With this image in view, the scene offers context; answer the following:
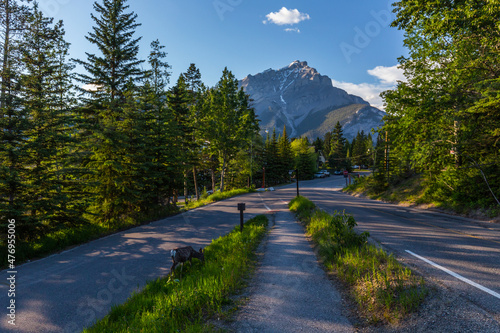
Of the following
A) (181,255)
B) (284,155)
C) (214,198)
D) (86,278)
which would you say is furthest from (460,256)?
(284,155)

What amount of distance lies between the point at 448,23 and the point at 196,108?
26565mm

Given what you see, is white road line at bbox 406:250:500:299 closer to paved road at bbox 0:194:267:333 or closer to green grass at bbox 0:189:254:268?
paved road at bbox 0:194:267:333

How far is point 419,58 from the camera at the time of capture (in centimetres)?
1376

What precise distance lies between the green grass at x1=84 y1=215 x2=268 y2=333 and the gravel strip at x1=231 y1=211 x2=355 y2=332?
474 millimetres

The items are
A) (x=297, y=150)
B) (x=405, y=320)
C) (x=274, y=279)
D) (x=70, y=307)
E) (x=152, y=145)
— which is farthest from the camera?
(x=297, y=150)

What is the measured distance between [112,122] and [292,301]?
11.5 metres

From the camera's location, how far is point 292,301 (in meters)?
4.07

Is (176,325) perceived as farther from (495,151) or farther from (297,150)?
(297,150)

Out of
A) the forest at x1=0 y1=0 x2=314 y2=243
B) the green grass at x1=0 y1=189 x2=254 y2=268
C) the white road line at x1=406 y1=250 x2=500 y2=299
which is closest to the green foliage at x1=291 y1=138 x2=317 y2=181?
the forest at x1=0 y1=0 x2=314 y2=243

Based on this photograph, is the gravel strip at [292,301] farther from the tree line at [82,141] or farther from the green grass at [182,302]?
the tree line at [82,141]

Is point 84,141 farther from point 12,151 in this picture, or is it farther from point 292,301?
point 292,301

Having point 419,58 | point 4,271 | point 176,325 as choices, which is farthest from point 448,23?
point 4,271

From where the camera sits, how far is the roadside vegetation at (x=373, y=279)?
3463 millimetres

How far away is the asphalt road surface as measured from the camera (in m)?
4.12
